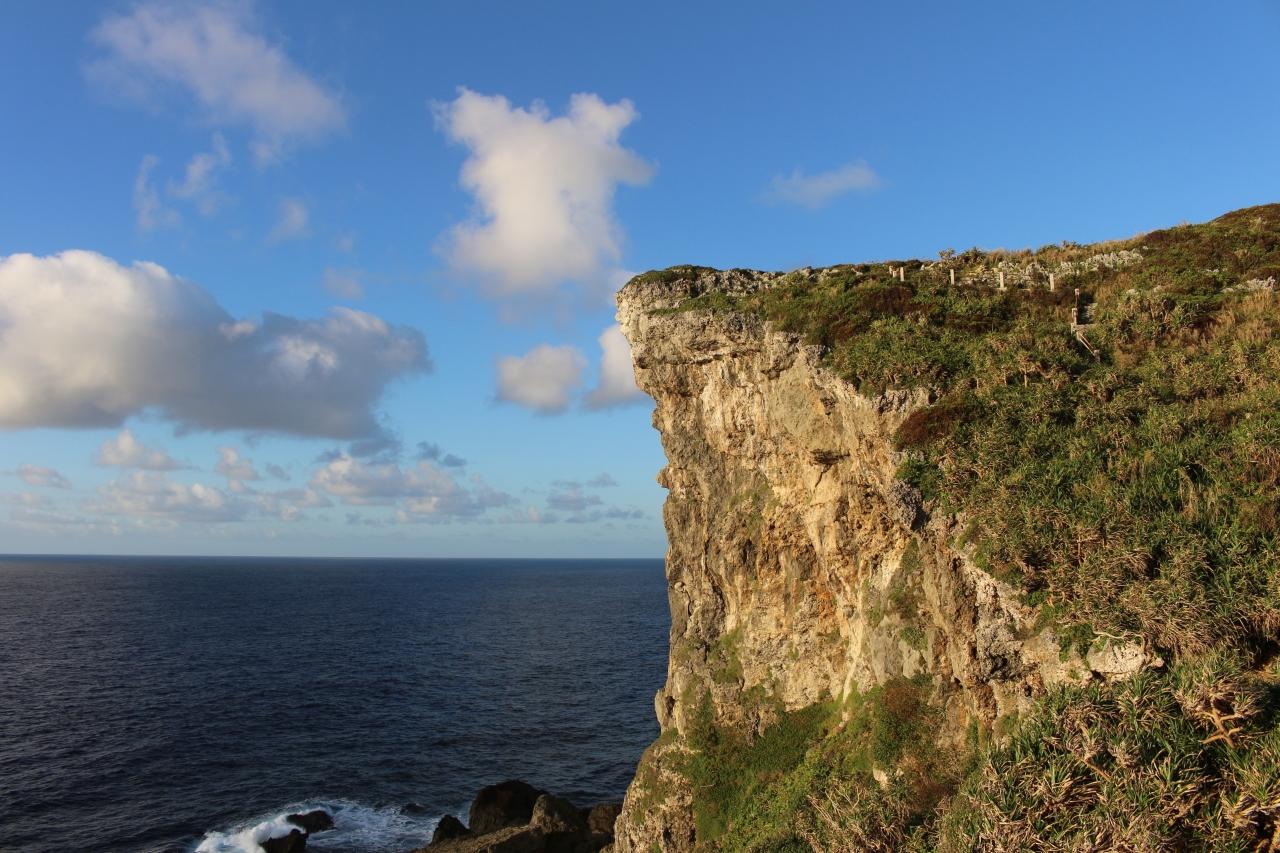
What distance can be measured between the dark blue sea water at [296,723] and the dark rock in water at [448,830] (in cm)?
191

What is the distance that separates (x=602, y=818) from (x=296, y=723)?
34095 millimetres

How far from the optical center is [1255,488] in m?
21.9

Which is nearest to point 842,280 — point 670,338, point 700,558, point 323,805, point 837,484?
point 670,338

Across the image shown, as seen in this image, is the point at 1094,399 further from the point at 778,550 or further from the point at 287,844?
the point at 287,844

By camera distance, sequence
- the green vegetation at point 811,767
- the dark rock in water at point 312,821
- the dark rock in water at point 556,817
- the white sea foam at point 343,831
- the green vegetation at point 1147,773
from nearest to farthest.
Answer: the green vegetation at point 1147,773, the green vegetation at point 811,767, the dark rock in water at point 556,817, the white sea foam at point 343,831, the dark rock in water at point 312,821

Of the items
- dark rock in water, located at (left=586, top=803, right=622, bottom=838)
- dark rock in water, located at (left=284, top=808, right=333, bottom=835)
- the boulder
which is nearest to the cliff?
the boulder

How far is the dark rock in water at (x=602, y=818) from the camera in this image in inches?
1758

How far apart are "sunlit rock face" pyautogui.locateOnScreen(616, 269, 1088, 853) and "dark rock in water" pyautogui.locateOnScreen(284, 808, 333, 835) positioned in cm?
2150

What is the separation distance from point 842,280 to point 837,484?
12630 mm

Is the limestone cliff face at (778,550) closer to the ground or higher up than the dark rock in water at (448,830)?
higher up

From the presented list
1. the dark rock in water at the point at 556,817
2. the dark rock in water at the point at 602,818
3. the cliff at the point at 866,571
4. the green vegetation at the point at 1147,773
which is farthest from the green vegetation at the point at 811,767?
the dark rock in water at the point at 602,818

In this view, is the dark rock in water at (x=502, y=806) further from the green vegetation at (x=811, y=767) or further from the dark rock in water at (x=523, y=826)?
the green vegetation at (x=811, y=767)

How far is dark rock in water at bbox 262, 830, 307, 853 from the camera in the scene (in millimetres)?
43062

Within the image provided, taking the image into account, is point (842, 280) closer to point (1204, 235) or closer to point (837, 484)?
point (837, 484)
